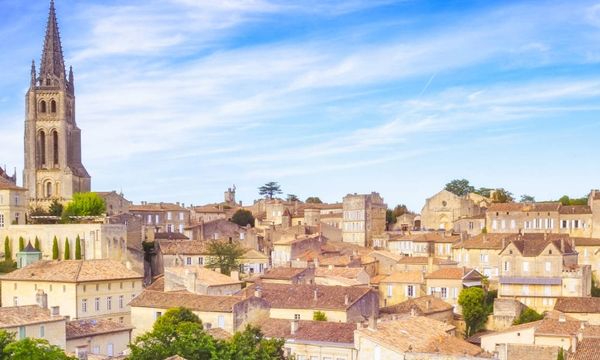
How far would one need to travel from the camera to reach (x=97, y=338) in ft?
151

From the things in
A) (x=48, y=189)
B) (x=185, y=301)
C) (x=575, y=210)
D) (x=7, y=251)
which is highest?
(x=48, y=189)

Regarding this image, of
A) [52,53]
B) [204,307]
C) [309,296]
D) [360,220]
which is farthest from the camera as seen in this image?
[360,220]

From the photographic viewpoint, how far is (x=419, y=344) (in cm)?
4250

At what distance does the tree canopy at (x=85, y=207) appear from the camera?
254 feet

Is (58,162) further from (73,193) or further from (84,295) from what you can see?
(84,295)

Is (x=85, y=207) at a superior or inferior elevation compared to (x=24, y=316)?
superior

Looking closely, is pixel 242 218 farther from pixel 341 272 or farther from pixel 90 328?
pixel 90 328

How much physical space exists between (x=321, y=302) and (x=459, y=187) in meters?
72.2

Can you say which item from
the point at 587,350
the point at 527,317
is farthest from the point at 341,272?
the point at 587,350

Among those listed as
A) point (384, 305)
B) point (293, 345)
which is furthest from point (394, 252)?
point (293, 345)

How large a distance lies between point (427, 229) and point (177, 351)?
60962 mm

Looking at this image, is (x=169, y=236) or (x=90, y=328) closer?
(x=90, y=328)

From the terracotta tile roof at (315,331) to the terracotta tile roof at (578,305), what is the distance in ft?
61.3

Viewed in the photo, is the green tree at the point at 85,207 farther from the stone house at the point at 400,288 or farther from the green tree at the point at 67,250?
the stone house at the point at 400,288
